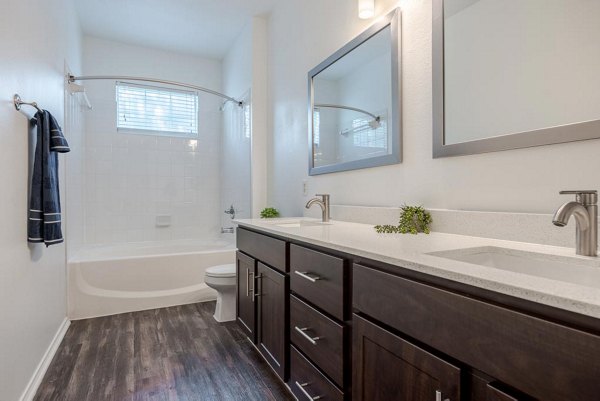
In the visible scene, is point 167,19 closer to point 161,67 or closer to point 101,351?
point 161,67

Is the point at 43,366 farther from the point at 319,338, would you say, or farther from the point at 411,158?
the point at 411,158

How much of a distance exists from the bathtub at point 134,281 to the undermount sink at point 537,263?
257 cm

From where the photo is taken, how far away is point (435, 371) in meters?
0.73

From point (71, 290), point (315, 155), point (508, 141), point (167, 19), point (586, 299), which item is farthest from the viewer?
point (167, 19)

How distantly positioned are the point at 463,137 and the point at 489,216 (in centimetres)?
33

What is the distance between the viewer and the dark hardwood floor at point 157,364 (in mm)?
1615

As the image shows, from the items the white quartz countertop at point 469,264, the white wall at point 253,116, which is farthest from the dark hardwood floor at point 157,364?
the white wall at point 253,116

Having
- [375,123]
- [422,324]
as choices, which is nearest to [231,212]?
[375,123]

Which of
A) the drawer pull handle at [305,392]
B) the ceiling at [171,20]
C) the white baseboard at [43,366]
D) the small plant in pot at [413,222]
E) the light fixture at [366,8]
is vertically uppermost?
the ceiling at [171,20]

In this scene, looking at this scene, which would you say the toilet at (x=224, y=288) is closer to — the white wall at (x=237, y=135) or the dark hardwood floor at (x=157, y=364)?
the dark hardwood floor at (x=157, y=364)

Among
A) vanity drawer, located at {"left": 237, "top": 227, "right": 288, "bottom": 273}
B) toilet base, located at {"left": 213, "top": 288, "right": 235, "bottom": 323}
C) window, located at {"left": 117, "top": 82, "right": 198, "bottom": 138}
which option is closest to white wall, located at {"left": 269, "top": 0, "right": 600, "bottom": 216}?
vanity drawer, located at {"left": 237, "top": 227, "right": 288, "bottom": 273}

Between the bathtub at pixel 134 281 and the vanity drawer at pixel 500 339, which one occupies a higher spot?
the vanity drawer at pixel 500 339

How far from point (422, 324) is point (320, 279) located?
478 millimetres

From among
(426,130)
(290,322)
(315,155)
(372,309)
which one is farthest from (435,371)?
(315,155)
